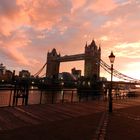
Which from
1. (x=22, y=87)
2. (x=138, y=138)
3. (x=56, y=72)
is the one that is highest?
(x=56, y=72)

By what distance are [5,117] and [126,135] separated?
18.3 feet

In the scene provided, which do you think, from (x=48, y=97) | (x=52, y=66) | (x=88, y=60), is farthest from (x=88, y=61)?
(x=48, y=97)

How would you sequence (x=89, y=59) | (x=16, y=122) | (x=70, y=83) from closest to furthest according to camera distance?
(x=16, y=122), (x=70, y=83), (x=89, y=59)

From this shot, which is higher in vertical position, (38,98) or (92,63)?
(92,63)

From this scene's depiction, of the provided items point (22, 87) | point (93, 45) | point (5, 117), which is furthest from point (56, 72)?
point (5, 117)

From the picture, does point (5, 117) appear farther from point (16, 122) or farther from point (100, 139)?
point (100, 139)

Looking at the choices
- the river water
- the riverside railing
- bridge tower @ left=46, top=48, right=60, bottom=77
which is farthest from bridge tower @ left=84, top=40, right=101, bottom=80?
the river water

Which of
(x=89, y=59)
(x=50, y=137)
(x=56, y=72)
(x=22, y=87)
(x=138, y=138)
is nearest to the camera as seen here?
(x=50, y=137)

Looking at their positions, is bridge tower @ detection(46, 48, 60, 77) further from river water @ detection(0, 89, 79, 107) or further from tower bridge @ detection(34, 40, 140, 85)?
river water @ detection(0, 89, 79, 107)

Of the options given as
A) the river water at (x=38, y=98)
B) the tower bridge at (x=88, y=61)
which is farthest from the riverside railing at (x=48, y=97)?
the tower bridge at (x=88, y=61)

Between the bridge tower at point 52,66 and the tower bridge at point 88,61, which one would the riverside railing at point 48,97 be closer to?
the tower bridge at point 88,61

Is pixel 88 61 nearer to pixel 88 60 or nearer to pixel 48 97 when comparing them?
pixel 88 60

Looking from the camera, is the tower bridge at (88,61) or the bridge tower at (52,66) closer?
the tower bridge at (88,61)

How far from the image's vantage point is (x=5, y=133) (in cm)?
740
